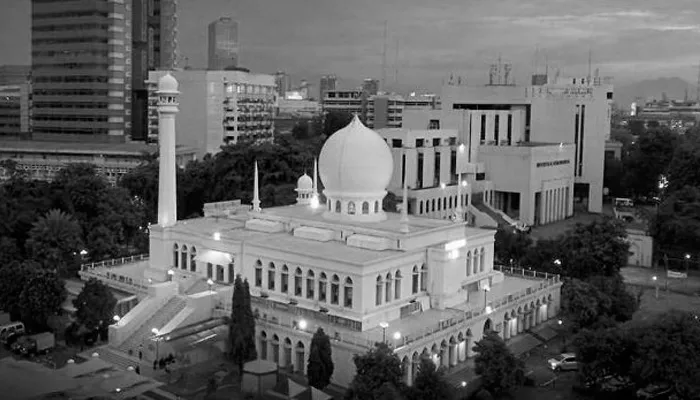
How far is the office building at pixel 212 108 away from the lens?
87.1 meters

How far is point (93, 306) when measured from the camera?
3644 centimetres

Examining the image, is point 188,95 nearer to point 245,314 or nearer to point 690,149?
point 690,149

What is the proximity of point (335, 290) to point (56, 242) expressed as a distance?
20.7 metres

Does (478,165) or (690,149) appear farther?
(478,165)

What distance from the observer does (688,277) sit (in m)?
52.8

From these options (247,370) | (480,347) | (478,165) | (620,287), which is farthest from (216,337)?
(478,165)

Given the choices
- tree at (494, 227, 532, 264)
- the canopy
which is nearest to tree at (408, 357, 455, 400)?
the canopy

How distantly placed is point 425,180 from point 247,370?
41.8 meters

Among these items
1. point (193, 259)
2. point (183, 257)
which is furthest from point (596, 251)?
point (183, 257)

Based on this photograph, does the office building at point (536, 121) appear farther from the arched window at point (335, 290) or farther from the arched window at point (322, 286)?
the arched window at point (335, 290)

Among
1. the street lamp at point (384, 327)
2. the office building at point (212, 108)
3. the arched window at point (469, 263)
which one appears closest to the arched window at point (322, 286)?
the street lamp at point (384, 327)

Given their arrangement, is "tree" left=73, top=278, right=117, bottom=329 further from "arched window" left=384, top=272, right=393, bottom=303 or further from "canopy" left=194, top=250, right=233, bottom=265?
"arched window" left=384, top=272, right=393, bottom=303

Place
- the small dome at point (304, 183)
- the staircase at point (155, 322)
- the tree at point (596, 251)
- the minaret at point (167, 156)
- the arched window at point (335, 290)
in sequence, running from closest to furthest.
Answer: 1. the arched window at point (335, 290)
2. the staircase at point (155, 322)
3. the minaret at point (167, 156)
4. the tree at point (596, 251)
5. the small dome at point (304, 183)

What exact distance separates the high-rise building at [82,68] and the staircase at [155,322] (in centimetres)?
5905
